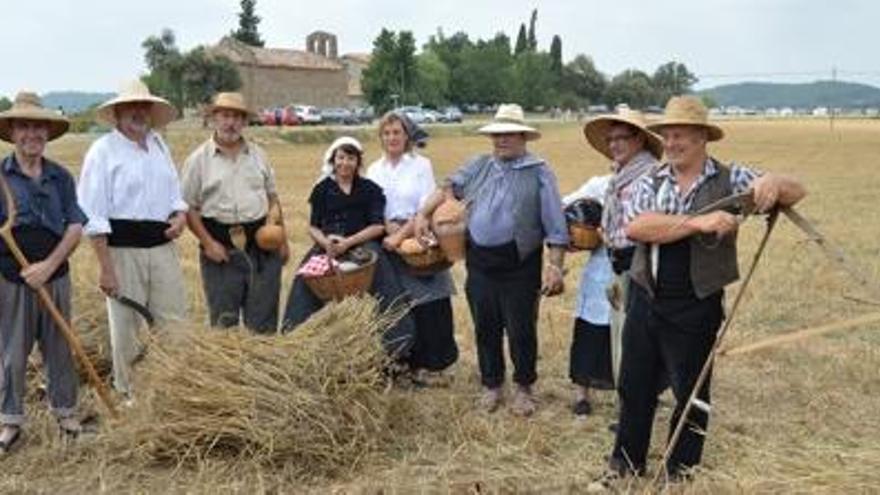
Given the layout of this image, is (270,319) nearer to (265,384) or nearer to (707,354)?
(265,384)

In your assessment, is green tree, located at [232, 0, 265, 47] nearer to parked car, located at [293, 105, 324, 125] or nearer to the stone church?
the stone church

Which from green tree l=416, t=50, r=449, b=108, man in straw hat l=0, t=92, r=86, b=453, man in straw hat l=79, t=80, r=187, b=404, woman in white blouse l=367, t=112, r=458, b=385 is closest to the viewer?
man in straw hat l=0, t=92, r=86, b=453

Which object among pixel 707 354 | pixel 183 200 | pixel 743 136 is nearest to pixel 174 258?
pixel 183 200

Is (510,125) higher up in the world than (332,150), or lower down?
higher up

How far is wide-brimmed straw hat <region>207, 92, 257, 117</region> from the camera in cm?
630

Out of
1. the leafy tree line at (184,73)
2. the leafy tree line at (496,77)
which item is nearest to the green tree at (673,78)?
the leafy tree line at (496,77)

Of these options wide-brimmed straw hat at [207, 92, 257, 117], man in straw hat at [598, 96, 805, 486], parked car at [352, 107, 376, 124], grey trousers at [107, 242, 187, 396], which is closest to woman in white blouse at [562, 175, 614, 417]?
man in straw hat at [598, 96, 805, 486]

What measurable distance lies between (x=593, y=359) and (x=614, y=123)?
4.59 ft

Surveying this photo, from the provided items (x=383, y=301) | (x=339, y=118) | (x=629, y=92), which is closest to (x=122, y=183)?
(x=383, y=301)

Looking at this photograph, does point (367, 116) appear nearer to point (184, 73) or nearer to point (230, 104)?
point (184, 73)

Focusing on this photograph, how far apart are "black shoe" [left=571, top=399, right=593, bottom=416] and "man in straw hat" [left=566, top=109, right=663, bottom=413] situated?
1.25 feet

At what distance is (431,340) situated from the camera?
707 centimetres

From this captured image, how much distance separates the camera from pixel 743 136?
193 feet

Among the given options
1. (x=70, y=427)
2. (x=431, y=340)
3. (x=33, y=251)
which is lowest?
(x=70, y=427)
